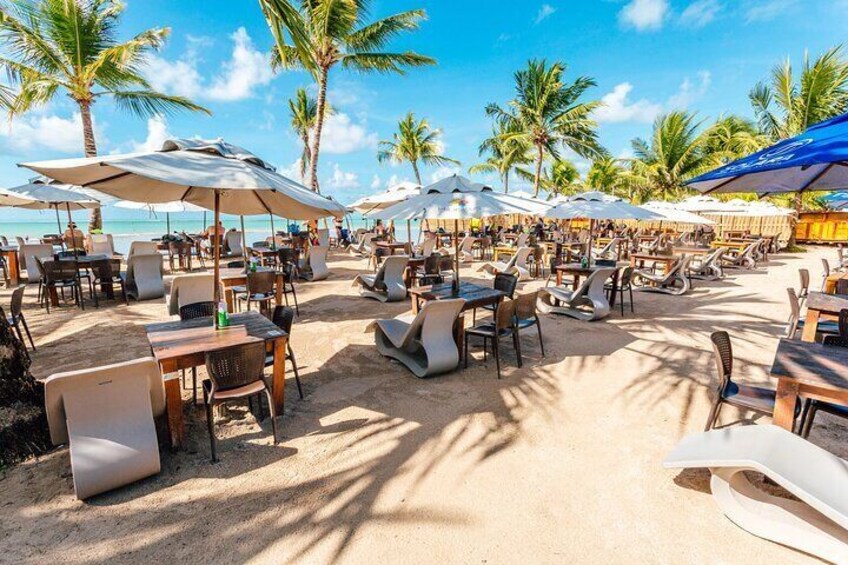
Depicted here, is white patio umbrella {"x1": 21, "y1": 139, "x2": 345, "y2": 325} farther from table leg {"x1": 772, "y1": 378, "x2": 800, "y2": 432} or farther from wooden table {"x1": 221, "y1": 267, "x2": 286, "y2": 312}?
table leg {"x1": 772, "y1": 378, "x2": 800, "y2": 432}

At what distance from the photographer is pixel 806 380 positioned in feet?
8.04

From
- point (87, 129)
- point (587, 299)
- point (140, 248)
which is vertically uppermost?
point (87, 129)

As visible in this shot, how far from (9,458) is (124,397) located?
1.17 meters

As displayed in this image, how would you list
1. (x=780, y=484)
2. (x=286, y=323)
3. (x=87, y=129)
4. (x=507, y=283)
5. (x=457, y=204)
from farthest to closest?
(x=87, y=129) < (x=507, y=283) < (x=457, y=204) < (x=286, y=323) < (x=780, y=484)

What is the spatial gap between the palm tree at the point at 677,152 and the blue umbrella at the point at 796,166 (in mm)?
21291

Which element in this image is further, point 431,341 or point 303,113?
point 303,113

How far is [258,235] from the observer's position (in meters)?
36.0

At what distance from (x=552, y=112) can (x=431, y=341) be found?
20.0m

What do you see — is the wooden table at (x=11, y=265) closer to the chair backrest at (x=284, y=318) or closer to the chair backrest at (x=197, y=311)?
the chair backrest at (x=197, y=311)

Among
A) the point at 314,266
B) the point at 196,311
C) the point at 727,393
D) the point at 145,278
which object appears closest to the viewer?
the point at 727,393

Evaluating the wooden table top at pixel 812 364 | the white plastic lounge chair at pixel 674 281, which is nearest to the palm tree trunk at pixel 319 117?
the white plastic lounge chair at pixel 674 281

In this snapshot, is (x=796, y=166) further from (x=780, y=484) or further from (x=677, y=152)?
(x=677, y=152)

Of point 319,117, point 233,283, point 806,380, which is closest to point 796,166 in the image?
point 806,380

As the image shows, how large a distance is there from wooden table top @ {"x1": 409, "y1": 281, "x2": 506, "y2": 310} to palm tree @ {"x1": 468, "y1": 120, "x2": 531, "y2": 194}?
1734 centimetres
